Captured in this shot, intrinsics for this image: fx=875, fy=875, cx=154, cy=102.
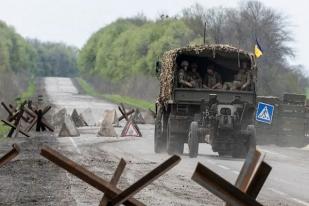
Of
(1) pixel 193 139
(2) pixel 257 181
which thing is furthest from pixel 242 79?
(2) pixel 257 181

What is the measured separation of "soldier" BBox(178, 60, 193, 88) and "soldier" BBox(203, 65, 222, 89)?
554 millimetres

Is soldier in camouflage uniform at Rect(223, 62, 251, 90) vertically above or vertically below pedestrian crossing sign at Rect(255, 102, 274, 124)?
above

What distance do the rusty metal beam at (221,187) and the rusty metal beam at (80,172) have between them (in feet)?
2.81

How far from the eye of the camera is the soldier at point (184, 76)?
23.2 metres

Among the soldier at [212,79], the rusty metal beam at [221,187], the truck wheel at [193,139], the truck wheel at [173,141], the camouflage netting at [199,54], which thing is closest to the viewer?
the rusty metal beam at [221,187]

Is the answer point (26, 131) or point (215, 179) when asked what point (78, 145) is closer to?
point (26, 131)

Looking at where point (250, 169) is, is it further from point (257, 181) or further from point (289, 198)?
point (289, 198)

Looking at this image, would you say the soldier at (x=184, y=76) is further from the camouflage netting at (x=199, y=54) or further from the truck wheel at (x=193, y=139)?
A: the truck wheel at (x=193, y=139)

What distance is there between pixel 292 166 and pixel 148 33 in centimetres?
9517

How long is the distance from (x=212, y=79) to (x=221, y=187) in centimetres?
1993

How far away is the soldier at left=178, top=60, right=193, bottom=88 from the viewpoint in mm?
23188

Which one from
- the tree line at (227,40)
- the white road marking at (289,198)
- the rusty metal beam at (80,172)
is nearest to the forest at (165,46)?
the tree line at (227,40)

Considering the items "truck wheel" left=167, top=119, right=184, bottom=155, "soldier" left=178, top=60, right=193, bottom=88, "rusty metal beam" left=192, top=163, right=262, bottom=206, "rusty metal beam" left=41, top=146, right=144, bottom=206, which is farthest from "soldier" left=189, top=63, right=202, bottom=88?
"rusty metal beam" left=192, top=163, right=262, bottom=206

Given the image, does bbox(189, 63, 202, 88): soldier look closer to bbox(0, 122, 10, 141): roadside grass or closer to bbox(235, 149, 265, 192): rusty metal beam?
bbox(0, 122, 10, 141): roadside grass
